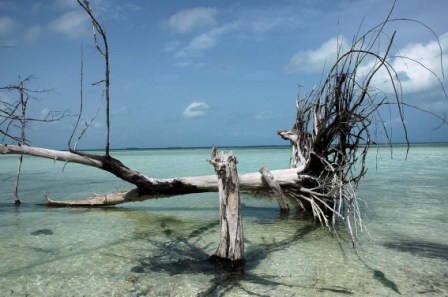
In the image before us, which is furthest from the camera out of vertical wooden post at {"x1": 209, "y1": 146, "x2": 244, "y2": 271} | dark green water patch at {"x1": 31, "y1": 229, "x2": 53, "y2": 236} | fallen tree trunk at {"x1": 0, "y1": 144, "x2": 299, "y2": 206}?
fallen tree trunk at {"x1": 0, "y1": 144, "x2": 299, "y2": 206}

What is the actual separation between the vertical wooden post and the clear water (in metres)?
0.25

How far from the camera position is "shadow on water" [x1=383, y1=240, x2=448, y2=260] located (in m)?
5.49

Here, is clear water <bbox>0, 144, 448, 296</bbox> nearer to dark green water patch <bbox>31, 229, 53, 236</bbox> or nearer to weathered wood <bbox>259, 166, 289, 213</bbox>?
dark green water patch <bbox>31, 229, 53, 236</bbox>

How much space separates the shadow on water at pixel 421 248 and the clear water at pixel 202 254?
0.05 ft

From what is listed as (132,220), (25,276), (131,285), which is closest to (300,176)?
(132,220)

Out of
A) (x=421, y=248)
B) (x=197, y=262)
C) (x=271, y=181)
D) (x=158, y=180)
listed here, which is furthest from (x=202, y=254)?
(x=421, y=248)

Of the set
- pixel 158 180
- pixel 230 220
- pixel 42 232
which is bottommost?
pixel 42 232

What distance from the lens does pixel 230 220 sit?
4.80 metres

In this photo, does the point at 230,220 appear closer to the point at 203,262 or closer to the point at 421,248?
the point at 203,262

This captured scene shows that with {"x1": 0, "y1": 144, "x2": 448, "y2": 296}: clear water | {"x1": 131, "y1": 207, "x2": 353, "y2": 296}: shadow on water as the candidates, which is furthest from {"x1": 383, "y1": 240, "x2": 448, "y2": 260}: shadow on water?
{"x1": 131, "y1": 207, "x2": 353, "y2": 296}: shadow on water

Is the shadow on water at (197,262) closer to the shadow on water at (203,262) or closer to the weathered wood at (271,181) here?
the shadow on water at (203,262)

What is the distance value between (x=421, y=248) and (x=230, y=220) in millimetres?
3398

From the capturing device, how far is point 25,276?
15.5 feet

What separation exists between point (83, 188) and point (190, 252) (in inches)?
392
